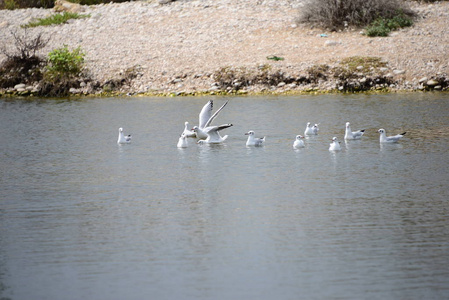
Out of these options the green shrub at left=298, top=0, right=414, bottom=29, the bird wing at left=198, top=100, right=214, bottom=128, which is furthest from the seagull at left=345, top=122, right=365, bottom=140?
the green shrub at left=298, top=0, right=414, bottom=29

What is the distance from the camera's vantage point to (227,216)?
1098 cm

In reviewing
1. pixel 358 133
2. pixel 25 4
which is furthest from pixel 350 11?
pixel 25 4

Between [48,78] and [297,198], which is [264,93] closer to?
[48,78]

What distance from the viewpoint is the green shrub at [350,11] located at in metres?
31.3

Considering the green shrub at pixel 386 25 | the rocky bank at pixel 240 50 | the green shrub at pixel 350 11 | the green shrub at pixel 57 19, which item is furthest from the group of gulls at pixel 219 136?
the green shrub at pixel 57 19

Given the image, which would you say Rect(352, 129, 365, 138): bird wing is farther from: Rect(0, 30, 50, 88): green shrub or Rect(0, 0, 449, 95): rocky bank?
Rect(0, 30, 50, 88): green shrub

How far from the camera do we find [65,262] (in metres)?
9.02

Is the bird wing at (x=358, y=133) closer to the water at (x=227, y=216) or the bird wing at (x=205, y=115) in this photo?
the water at (x=227, y=216)

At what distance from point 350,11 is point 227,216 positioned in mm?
22564

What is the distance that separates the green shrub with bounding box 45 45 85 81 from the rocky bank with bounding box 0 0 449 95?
0.61 metres

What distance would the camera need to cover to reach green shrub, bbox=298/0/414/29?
31312 mm

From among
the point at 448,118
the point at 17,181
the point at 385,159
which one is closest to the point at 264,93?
the point at 448,118

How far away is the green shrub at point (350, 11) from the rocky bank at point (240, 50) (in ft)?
1.67

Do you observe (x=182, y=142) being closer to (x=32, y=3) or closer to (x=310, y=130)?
(x=310, y=130)
